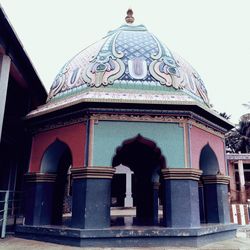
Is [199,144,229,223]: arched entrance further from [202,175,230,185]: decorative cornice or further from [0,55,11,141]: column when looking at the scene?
[0,55,11,141]: column

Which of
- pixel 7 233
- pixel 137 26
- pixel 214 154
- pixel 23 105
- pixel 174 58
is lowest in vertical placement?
pixel 7 233

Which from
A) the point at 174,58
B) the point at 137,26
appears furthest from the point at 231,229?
the point at 137,26

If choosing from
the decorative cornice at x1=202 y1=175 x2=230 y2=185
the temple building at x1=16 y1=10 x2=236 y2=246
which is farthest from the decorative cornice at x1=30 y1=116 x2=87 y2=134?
the decorative cornice at x1=202 y1=175 x2=230 y2=185

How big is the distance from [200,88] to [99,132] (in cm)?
Answer: 426

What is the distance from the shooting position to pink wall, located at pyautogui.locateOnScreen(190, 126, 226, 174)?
8.12 m

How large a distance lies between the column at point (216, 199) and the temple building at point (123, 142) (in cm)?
3

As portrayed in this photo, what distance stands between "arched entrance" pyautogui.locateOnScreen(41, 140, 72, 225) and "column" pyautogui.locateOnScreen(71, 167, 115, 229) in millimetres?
1572

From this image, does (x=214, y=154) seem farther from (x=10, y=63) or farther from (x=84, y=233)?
(x=10, y=63)

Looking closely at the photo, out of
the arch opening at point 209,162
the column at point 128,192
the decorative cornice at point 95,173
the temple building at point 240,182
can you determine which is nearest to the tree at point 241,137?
the temple building at point 240,182

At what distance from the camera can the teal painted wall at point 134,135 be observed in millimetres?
7715

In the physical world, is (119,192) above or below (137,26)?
below

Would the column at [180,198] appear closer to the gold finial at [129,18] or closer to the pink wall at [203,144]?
the pink wall at [203,144]

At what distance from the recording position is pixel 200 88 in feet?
33.3

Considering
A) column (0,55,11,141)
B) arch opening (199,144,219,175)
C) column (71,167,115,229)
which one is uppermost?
column (0,55,11,141)
